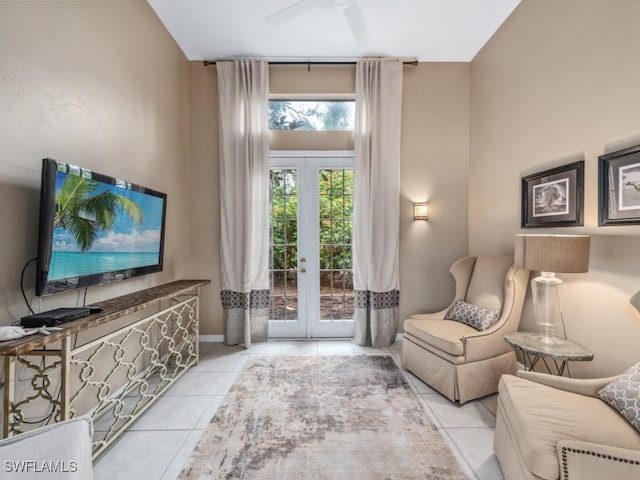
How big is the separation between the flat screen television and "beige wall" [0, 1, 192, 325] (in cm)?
16

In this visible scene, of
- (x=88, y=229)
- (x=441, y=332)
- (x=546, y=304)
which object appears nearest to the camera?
(x=88, y=229)

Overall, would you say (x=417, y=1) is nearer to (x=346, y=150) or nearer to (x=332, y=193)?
(x=346, y=150)

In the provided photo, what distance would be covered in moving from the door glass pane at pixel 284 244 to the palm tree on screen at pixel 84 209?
1.87 m

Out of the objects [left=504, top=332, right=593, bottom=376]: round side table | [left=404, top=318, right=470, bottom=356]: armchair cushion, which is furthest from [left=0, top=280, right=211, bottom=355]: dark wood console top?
[left=504, top=332, right=593, bottom=376]: round side table

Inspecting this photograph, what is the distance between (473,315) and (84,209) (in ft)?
10.7

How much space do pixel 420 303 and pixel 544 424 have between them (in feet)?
7.51

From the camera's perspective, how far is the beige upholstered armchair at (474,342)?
2.32 meters

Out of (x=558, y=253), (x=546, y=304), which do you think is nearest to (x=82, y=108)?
(x=558, y=253)

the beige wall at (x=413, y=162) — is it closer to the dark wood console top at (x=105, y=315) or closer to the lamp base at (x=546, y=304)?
the dark wood console top at (x=105, y=315)

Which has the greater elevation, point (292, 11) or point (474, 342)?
point (292, 11)

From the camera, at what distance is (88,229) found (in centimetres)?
177

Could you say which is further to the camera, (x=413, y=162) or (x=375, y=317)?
(x=413, y=162)

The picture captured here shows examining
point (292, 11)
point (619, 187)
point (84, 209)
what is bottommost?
point (84, 209)

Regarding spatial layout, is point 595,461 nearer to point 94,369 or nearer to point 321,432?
point 321,432
